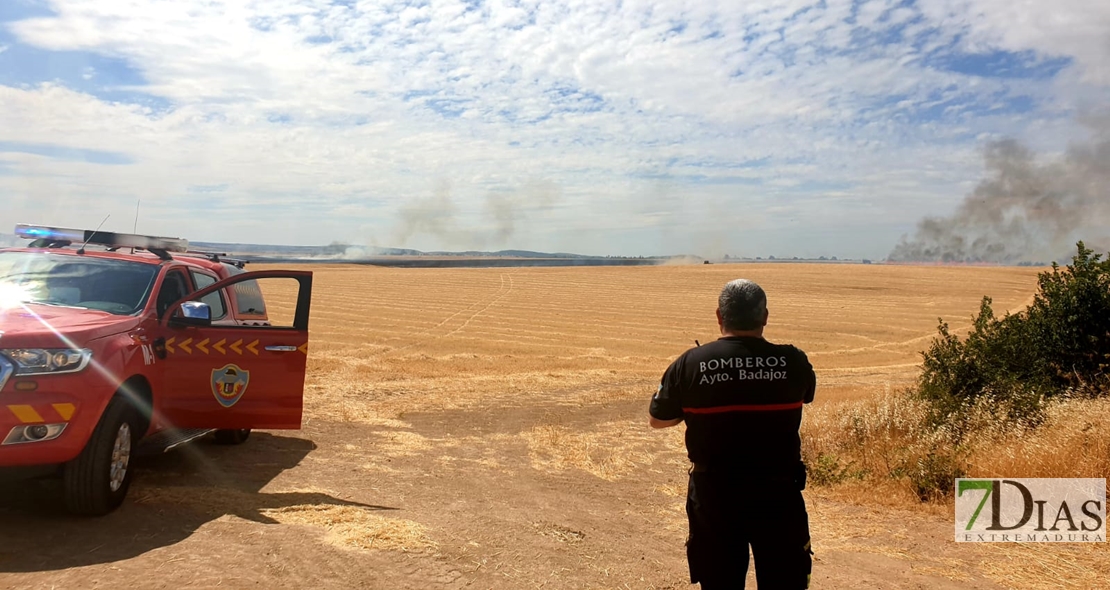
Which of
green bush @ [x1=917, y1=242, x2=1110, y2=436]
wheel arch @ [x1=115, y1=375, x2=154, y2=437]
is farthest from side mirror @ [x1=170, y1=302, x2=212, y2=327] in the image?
green bush @ [x1=917, y1=242, x2=1110, y2=436]

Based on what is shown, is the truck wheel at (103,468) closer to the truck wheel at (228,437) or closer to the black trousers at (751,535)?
the truck wheel at (228,437)

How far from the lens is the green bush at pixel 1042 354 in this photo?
9750mm

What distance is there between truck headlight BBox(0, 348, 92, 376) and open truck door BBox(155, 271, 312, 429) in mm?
1198

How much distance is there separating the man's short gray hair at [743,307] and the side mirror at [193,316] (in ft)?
15.1

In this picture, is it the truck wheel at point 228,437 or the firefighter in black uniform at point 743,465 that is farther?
the truck wheel at point 228,437

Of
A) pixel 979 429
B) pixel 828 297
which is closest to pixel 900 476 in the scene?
pixel 979 429

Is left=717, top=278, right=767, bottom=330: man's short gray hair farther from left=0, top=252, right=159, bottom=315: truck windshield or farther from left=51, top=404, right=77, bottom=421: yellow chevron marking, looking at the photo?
left=0, top=252, right=159, bottom=315: truck windshield

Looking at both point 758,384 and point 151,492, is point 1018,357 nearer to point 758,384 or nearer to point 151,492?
point 758,384

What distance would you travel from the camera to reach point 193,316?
634 cm

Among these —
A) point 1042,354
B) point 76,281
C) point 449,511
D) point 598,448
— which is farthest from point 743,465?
point 1042,354

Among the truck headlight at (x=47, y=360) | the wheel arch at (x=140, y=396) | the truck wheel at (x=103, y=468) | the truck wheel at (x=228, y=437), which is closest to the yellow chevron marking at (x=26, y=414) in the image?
the truck headlight at (x=47, y=360)

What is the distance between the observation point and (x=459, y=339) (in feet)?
80.8

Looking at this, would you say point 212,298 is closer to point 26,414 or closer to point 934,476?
point 26,414

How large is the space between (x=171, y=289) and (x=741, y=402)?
581 centimetres
